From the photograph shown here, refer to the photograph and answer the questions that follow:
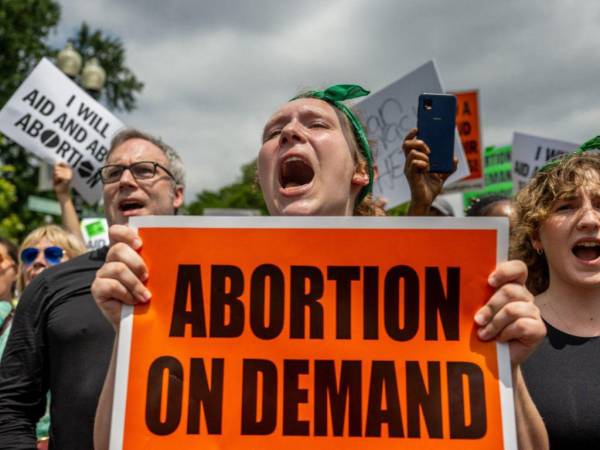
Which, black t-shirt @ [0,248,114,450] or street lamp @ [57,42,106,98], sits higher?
street lamp @ [57,42,106,98]

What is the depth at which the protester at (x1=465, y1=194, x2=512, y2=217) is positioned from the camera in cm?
409

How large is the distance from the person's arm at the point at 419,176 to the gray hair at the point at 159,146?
145 centimetres

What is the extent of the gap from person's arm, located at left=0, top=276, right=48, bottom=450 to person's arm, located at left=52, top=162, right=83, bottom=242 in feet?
8.24

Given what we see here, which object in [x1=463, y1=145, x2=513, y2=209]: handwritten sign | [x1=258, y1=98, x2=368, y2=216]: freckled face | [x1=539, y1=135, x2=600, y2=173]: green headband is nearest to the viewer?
[x1=258, y1=98, x2=368, y2=216]: freckled face

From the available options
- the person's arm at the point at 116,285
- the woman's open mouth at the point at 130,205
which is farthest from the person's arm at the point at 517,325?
the woman's open mouth at the point at 130,205

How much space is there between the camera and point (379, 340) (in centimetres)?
155

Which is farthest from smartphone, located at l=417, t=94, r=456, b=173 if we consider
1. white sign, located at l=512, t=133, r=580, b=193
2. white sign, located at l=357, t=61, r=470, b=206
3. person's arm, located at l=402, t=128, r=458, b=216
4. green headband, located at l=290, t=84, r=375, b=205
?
white sign, located at l=512, t=133, r=580, b=193

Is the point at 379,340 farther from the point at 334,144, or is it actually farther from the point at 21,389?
the point at 21,389

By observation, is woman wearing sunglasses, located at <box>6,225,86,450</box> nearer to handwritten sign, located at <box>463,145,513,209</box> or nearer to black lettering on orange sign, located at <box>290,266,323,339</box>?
black lettering on orange sign, located at <box>290,266,323,339</box>

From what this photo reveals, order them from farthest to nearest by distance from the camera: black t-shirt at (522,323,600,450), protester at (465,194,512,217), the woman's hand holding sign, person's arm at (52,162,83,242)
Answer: person's arm at (52,162,83,242)
protester at (465,194,512,217)
black t-shirt at (522,323,600,450)
the woman's hand holding sign

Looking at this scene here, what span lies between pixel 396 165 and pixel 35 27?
24609 millimetres

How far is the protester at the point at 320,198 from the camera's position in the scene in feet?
4.86

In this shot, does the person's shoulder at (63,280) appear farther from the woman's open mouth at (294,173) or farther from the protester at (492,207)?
the protester at (492,207)

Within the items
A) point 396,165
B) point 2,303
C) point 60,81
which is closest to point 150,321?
point 2,303
